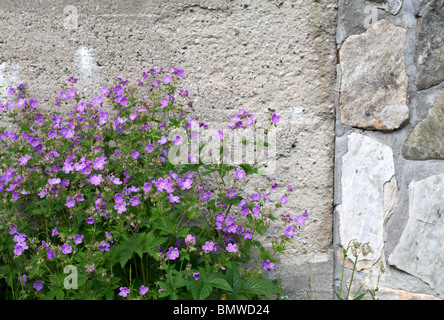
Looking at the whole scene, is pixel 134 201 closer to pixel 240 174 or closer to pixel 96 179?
pixel 96 179

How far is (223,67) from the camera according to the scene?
231 cm

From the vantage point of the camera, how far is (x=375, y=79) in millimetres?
2109

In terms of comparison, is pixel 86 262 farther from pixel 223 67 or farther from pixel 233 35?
pixel 233 35

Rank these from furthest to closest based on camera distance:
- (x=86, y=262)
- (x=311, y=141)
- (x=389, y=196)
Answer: (x=311, y=141) < (x=389, y=196) < (x=86, y=262)

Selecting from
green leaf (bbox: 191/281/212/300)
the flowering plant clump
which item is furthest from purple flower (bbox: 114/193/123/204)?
green leaf (bbox: 191/281/212/300)

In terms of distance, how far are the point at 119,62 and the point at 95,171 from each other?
0.73m

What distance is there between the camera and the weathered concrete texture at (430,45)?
1973 mm

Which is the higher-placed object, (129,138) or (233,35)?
(233,35)

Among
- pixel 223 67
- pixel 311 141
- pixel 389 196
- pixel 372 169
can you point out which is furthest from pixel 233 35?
pixel 389 196

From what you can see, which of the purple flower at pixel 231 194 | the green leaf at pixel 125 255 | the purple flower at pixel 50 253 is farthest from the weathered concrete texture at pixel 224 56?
the purple flower at pixel 50 253

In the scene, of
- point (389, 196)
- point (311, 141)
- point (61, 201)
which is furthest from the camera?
point (311, 141)

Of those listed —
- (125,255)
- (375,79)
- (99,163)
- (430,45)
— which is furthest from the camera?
(375,79)

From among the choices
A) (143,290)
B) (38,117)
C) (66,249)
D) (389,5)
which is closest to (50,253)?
(66,249)

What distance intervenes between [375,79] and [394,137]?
1.04ft
